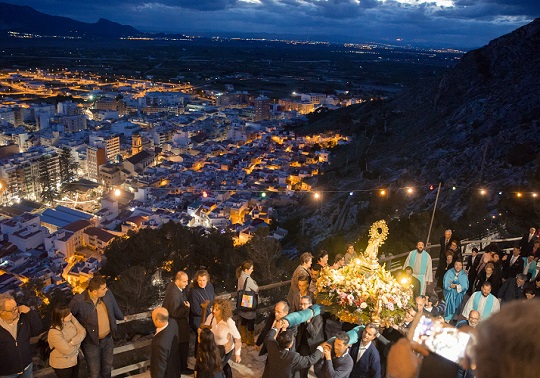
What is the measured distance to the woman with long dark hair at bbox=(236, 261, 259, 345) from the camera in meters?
4.66

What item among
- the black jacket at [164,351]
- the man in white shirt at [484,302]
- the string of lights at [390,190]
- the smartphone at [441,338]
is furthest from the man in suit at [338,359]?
the string of lights at [390,190]

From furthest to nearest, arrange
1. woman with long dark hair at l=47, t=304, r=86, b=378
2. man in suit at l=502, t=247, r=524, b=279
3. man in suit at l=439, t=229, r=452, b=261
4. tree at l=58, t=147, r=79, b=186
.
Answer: tree at l=58, t=147, r=79, b=186 → man in suit at l=439, t=229, r=452, b=261 → man in suit at l=502, t=247, r=524, b=279 → woman with long dark hair at l=47, t=304, r=86, b=378

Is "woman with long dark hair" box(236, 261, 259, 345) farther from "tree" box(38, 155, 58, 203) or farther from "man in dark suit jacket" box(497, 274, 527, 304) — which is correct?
"tree" box(38, 155, 58, 203)

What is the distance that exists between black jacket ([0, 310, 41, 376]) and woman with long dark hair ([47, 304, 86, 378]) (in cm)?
16

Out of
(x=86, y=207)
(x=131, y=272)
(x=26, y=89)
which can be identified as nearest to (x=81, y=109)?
(x=26, y=89)

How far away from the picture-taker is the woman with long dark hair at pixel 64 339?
3.38 m

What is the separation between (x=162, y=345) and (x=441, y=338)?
6.87ft

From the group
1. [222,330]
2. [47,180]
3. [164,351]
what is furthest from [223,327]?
[47,180]

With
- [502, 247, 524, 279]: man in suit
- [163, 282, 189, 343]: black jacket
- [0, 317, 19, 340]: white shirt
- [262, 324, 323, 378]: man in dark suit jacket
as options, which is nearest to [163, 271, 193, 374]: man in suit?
[163, 282, 189, 343]: black jacket

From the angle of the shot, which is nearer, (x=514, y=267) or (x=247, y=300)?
(x=247, y=300)

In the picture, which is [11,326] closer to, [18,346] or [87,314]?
[18,346]

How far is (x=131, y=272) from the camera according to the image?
1073 centimetres

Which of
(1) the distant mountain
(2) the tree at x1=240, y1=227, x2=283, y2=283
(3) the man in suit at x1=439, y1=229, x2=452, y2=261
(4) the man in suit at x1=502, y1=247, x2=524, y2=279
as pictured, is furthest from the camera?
(1) the distant mountain

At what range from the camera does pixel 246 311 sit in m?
4.66
